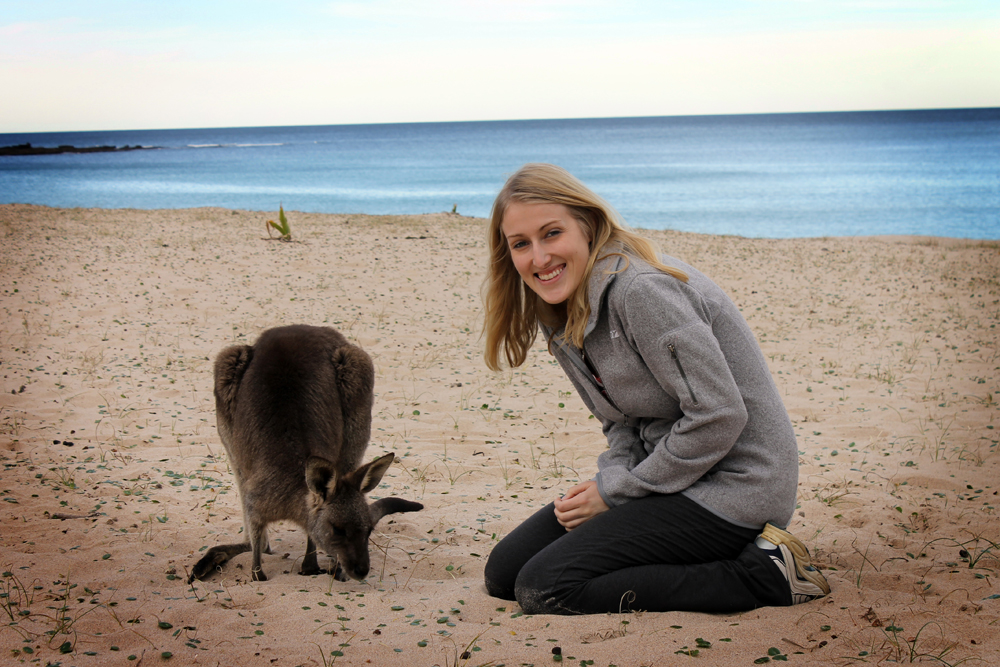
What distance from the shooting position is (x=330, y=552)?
9.82 feet

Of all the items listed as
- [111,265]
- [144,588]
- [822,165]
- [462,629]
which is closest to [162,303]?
[111,265]

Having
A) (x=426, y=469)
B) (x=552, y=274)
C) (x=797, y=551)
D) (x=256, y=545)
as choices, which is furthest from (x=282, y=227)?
(x=797, y=551)

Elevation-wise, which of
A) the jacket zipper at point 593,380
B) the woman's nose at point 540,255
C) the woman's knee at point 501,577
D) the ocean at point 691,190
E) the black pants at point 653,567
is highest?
the ocean at point 691,190

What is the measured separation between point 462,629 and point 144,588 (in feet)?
4.07

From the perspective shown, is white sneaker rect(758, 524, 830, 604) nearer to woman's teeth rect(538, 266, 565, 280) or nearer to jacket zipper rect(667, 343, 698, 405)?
jacket zipper rect(667, 343, 698, 405)

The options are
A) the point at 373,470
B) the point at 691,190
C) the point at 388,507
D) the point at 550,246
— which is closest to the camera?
the point at 550,246

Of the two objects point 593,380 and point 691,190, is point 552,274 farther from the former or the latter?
point 691,190

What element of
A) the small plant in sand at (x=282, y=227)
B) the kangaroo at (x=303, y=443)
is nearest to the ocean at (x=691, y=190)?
the small plant in sand at (x=282, y=227)

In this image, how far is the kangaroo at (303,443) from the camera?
2.98 metres

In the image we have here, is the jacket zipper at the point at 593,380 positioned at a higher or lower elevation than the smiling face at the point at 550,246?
lower

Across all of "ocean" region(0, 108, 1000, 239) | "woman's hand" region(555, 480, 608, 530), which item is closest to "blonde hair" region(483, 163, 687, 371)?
"woman's hand" region(555, 480, 608, 530)

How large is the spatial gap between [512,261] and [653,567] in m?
1.27

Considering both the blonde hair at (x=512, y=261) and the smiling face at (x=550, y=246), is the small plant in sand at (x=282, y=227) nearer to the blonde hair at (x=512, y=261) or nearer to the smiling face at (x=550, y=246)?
the blonde hair at (x=512, y=261)

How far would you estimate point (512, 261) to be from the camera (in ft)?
9.75
